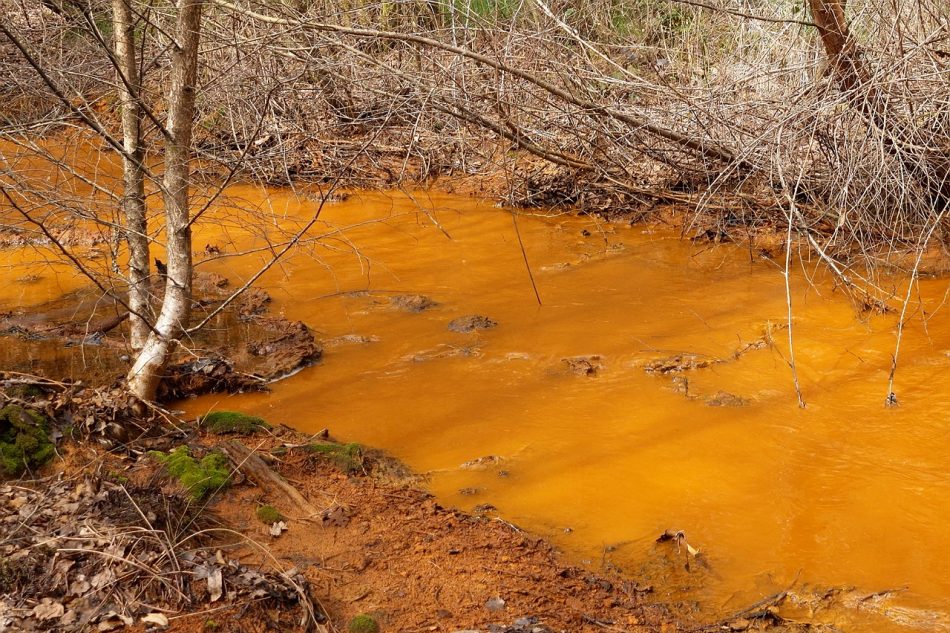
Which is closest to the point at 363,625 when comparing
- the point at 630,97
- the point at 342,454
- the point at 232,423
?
the point at 342,454

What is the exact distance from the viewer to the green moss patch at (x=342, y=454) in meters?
4.78

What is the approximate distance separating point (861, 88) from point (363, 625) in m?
4.83

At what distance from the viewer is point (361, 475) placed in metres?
4.73

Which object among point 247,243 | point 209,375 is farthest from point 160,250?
point 209,375

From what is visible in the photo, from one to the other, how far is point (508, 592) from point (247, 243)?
264 inches

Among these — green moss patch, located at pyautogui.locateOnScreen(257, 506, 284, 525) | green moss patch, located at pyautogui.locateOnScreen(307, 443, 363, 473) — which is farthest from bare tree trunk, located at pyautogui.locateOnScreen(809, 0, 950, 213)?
green moss patch, located at pyautogui.locateOnScreen(257, 506, 284, 525)

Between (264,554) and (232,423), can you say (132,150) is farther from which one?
(264,554)

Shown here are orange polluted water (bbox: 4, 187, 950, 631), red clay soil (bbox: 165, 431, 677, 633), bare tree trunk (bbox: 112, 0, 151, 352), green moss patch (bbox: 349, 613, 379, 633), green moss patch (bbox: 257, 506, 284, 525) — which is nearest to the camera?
green moss patch (bbox: 349, 613, 379, 633)

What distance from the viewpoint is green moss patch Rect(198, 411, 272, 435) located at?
16.7 ft

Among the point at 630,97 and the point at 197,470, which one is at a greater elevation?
the point at 630,97

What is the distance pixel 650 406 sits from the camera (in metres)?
5.52

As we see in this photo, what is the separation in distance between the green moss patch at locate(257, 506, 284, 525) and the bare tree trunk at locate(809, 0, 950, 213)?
446 centimetres

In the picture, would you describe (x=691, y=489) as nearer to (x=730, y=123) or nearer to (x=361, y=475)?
(x=361, y=475)

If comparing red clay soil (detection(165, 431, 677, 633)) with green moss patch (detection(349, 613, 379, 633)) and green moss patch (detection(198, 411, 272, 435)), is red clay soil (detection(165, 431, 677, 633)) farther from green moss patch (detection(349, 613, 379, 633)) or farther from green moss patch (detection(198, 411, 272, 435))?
green moss patch (detection(198, 411, 272, 435))
